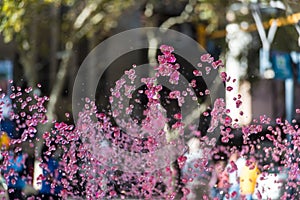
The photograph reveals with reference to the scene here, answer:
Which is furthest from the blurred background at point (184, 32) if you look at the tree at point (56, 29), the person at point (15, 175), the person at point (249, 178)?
the person at point (249, 178)

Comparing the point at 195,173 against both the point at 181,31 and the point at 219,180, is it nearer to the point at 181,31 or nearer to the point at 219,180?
the point at 219,180

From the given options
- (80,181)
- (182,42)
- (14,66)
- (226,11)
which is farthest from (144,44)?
(80,181)

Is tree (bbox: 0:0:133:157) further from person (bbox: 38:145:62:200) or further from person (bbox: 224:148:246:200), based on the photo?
person (bbox: 224:148:246:200)

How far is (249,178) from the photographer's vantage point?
2.87m

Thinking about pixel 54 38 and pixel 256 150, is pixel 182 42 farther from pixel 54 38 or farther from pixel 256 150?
pixel 256 150

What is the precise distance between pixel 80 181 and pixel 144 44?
263 centimetres

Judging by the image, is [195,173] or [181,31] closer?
[195,173]

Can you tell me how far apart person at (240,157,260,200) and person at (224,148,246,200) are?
33mm

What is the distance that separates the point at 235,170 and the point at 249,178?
11 centimetres

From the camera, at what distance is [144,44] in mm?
5199

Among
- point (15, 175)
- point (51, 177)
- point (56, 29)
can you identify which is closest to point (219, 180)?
point (51, 177)

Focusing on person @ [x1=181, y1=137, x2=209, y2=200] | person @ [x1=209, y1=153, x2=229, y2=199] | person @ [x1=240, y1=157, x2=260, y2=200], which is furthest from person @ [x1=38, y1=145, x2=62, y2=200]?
person @ [x1=240, y1=157, x2=260, y2=200]

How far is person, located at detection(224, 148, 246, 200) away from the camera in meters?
2.89

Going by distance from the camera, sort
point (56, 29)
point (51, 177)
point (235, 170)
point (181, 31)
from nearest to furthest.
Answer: point (51, 177) → point (235, 170) → point (56, 29) → point (181, 31)
